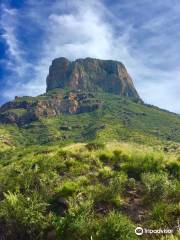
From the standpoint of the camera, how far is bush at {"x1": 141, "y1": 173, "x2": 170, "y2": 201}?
1655cm

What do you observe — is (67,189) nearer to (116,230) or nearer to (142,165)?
(142,165)

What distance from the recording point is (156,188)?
54.8 ft

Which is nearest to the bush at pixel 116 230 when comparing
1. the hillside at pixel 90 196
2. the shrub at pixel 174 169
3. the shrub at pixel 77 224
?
the hillside at pixel 90 196

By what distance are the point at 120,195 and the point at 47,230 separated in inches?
144

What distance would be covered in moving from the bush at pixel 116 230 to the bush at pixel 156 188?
135 inches

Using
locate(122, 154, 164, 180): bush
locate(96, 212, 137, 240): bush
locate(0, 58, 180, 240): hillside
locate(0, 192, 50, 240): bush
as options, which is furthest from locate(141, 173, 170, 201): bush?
locate(0, 192, 50, 240): bush

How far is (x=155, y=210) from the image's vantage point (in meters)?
14.9

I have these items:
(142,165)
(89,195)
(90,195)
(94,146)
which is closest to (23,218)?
(90,195)

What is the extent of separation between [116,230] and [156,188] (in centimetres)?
426

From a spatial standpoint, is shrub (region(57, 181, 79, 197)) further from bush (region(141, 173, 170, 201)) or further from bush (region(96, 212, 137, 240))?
bush (region(96, 212, 137, 240))

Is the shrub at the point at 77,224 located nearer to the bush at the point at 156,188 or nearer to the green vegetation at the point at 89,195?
the green vegetation at the point at 89,195

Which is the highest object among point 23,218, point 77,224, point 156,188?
point 156,188

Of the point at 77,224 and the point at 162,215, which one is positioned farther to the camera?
the point at 162,215

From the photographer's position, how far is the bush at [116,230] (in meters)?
13.0
